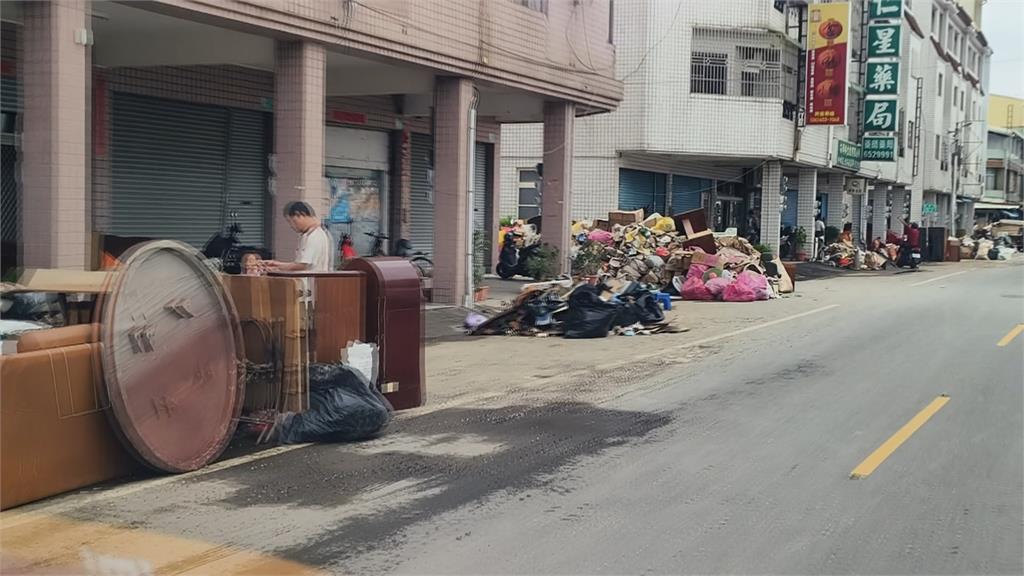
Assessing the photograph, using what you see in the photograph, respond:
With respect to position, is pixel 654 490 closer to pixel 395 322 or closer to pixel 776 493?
pixel 776 493

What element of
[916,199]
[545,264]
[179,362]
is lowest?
[179,362]

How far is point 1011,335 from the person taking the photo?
50.2 feet

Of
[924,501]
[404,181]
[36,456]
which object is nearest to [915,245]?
[404,181]

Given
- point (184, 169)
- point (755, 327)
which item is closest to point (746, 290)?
point (755, 327)

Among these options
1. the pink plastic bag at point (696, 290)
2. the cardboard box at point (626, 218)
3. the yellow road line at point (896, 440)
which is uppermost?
the cardboard box at point (626, 218)

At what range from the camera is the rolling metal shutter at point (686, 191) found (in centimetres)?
3575

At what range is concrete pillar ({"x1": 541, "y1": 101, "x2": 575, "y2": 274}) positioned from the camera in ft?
66.2

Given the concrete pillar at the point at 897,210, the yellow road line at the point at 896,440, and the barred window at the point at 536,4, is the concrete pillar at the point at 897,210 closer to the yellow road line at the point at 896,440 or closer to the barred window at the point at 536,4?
the barred window at the point at 536,4

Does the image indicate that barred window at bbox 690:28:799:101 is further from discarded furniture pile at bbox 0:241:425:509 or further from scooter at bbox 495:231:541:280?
discarded furniture pile at bbox 0:241:425:509

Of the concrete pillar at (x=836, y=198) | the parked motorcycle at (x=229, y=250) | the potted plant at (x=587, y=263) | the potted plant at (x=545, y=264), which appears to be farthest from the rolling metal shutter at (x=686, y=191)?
the parked motorcycle at (x=229, y=250)

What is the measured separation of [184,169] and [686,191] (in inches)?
917

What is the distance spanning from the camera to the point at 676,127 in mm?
31719

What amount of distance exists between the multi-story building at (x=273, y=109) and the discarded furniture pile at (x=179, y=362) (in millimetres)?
3771

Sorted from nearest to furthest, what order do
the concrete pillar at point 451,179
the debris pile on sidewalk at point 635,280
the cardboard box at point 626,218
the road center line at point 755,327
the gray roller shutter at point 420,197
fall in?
the road center line at point 755,327, the debris pile on sidewalk at point 635,280, the concrete pillar at point 451,179, the gray roller shutter at point 420,197, the cardboard box at point 626,218
